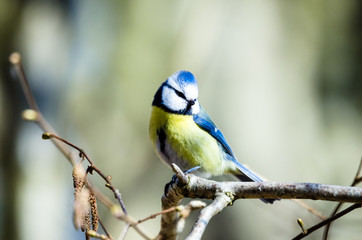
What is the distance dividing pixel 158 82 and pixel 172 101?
3031 mm

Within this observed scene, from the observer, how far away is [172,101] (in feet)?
8.95

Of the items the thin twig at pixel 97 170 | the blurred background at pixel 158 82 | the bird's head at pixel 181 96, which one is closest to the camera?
the thin twig at pixel 97 170

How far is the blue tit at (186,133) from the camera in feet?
8.45

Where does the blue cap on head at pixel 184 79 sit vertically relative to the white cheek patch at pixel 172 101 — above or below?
above

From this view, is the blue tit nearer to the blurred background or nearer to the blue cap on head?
the blue cap on head

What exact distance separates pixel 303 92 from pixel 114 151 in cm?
254

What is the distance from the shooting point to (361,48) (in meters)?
5.40

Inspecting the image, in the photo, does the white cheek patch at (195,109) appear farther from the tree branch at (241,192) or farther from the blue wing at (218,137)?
the tree branch at (241,192)

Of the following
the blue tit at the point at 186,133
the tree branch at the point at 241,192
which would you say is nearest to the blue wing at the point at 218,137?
the blue tit at the point at 186,133

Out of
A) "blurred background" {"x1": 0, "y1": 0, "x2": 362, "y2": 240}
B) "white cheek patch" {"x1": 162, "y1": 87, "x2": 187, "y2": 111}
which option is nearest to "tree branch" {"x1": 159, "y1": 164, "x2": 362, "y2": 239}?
"white cheek patch" {"x1": 162, "y1": 87, "x2": 187, "y2": 111}

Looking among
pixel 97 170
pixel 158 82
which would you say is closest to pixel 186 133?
pixel 97 170

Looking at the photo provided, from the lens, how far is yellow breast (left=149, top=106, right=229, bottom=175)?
8.41ft

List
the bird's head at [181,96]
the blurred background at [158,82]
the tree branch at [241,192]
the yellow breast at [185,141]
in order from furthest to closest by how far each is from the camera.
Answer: the blurred background at [158,82]
the bird's head at [181,96]
the yellow breast at [185,141]
the tree branch at [241,192]

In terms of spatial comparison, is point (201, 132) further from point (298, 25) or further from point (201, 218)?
point (298, 25)
